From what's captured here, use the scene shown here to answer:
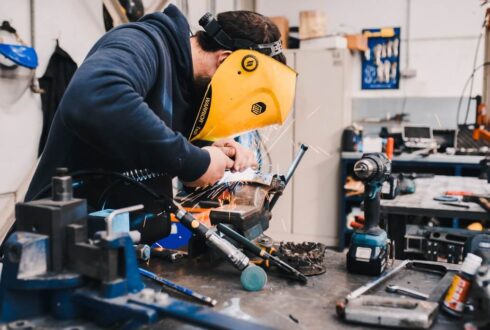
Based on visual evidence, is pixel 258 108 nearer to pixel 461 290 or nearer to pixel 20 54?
pixel 461 290

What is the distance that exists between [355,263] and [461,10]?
4.67 metres

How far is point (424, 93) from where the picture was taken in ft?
17.2

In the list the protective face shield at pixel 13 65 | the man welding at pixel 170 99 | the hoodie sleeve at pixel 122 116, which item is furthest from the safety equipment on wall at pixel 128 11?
the hoodie sleeve at pixel 122 116

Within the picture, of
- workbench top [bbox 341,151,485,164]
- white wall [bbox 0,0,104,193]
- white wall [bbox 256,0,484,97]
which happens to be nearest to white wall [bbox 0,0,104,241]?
white wall [bbox 0,0,104,193]

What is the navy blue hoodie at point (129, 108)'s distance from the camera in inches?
42.1

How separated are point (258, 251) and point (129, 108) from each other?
20.0 inches

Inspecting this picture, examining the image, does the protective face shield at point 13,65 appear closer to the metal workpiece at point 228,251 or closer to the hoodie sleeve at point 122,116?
the hoodie sleeve at point 122,116

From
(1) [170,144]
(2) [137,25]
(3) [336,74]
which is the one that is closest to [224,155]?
(1) [170,144]

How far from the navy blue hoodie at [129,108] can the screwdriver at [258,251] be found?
211 millimetres

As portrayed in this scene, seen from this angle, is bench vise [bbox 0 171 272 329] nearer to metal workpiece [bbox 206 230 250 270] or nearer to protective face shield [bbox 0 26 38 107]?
metal workpiece [bbox 206 230 250 270]

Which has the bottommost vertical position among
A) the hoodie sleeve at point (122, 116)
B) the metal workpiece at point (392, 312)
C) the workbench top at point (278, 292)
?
the workbench top at point (278, 292)

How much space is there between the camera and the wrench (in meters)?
1.11

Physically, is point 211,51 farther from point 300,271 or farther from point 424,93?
point 424,93

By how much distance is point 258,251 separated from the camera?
1.28m
